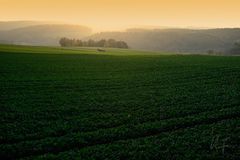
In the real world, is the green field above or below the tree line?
below

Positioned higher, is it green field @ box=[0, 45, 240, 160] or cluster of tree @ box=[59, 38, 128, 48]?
cluster of tree @ box=[59, 38, 128, 48]

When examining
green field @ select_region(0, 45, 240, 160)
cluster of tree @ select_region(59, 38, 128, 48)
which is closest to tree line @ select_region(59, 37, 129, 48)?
cluster of tree @ select_region(59, 38, 128, 48)

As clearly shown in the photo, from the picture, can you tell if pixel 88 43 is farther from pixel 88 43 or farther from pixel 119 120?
pixel 119 120

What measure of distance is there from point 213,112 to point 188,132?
5182 millimetres

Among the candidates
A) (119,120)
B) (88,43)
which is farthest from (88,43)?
(119,120)

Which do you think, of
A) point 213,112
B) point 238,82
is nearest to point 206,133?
point 213,112

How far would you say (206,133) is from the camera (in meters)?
20.2

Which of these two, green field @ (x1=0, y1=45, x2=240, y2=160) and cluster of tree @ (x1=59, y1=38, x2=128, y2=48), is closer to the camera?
green field @ (x1=0, y1=45, x2=240, y2=160)

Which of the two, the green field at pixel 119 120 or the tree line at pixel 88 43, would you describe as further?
the tree line at pixel 88 43

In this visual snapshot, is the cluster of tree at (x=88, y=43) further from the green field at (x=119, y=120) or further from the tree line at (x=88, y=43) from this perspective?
the green field at (x=119, y=120)

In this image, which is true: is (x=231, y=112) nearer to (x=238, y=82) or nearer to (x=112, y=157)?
(x=112, y=157)

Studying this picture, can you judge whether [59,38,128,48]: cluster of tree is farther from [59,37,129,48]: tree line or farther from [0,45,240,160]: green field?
[0,45,240,160]: green field

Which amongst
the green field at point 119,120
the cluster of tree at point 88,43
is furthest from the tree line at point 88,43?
the green field at point 119,120

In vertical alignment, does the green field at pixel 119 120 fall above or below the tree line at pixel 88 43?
below
